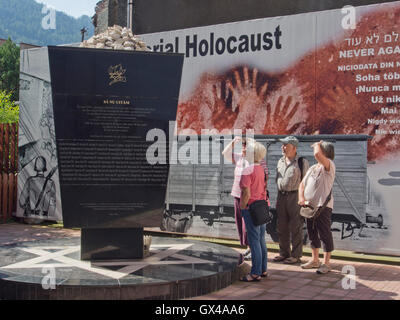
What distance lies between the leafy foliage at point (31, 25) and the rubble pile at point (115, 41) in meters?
151

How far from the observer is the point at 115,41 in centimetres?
553

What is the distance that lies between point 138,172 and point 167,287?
1.43 metres

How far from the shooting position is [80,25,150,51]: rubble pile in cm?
548

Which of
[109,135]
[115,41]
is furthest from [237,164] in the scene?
[115,41]

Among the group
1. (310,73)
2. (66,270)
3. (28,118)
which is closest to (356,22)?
(310,73)

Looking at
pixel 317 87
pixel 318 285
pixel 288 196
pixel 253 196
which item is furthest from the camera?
pixel 317 87

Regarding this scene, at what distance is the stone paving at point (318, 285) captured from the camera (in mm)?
4926

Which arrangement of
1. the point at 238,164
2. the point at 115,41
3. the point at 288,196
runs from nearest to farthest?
the point at 115,41 < the point at 238,164 < the point at 288,196

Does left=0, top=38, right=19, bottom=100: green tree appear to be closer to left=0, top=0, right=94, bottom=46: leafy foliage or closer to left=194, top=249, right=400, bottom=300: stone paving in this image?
left=194, top=249, right=400, bottom=300: stone paving

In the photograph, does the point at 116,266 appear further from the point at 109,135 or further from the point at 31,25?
the point at 31,25

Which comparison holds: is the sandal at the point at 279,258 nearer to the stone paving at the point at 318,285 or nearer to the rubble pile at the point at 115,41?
the stone paving at the point at 318,285

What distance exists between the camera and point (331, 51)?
7492 mm

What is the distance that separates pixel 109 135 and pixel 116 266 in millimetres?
1488

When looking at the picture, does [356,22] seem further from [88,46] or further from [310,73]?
[88,46]
